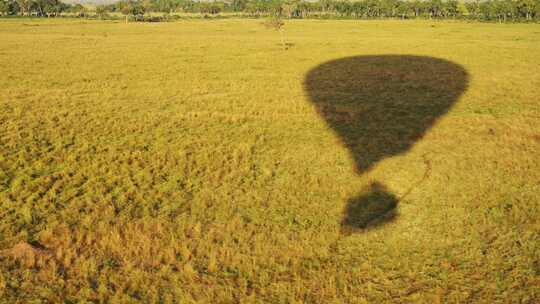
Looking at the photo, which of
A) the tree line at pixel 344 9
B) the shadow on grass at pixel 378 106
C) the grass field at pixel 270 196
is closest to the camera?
the grass field at pixel 270 196

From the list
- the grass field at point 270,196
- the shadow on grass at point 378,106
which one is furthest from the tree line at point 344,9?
the grass field at point 270,196

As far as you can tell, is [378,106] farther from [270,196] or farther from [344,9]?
[344,9]

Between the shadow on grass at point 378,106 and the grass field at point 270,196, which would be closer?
the grass field at point 270,196

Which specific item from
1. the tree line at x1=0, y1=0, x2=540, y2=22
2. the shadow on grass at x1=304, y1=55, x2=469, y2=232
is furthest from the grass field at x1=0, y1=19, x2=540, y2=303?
the tree line at x1=0, y1=0, x2=540, y2=22

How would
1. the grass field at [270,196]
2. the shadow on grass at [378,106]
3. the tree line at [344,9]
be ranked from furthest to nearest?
the tree line at [344,9]
the shadow on grass at [378,106]
the grass field at [270,196]

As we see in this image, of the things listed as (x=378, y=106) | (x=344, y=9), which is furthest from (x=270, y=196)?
(x=344, y=9)

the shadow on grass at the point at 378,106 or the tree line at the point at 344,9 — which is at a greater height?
the tree line at the point at 344,9

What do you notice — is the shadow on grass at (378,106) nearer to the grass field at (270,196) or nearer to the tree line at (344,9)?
the grass field at (270,196)

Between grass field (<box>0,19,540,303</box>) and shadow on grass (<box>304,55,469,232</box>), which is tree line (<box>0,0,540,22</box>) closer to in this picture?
shadow on grass (<box>304,55,469,232</box>)
